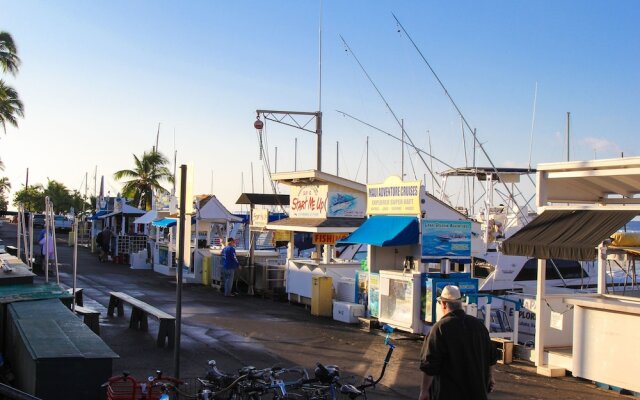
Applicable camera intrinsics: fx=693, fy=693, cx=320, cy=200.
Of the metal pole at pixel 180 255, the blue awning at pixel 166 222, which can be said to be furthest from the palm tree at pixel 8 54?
the metal pole at pixel 180 255

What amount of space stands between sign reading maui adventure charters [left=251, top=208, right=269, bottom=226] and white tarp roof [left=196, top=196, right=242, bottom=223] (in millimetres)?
3925

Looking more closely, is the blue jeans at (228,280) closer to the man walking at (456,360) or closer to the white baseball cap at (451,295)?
the white baseball cap at (451,295)

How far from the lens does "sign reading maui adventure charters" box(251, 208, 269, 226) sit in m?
22.7

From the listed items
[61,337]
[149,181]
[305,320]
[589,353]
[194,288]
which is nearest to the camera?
[61,337]

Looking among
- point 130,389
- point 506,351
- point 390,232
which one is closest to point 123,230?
point 390,232

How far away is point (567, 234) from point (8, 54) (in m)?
33.8

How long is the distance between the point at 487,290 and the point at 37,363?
16.7 meters

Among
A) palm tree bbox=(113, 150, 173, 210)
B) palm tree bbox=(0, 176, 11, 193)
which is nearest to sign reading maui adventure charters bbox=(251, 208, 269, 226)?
palm tree bbox=(113, 150, 173, 210)

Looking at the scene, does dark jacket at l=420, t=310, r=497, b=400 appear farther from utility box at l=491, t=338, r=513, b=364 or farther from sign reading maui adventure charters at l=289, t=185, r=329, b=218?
sign reading maui adventure charters at l=289, t=185, r=329, b=218

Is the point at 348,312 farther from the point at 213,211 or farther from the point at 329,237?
the point at 213,211

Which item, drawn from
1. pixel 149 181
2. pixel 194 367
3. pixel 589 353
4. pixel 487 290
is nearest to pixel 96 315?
pixel 194 367

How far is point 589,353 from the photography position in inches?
402

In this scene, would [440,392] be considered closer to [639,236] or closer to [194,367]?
[194,367]

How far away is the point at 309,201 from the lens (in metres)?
20.1
